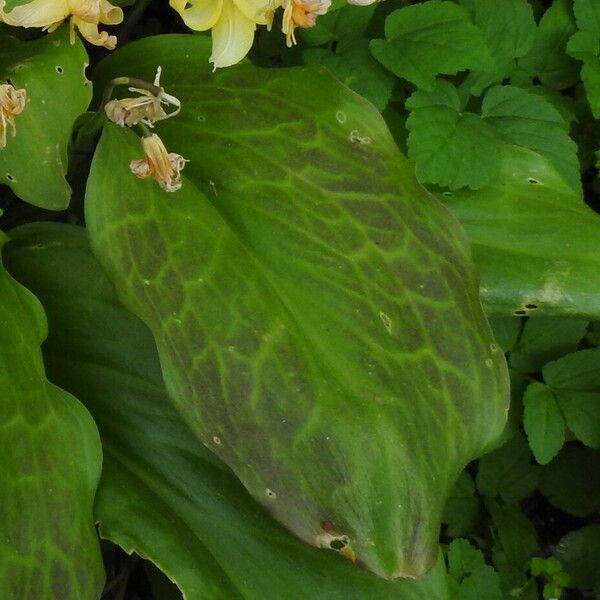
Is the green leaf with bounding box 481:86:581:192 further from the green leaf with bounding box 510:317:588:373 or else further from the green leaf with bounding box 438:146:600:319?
the green leaf with bounding box 510:317:588:373

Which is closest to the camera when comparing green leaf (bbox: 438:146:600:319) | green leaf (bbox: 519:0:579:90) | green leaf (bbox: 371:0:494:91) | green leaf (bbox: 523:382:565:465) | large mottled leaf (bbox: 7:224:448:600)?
large mottled leaf (bbox: 7:224:448:600)

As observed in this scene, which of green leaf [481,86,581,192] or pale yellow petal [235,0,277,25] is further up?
pale yellow petal [235,0,277,25]

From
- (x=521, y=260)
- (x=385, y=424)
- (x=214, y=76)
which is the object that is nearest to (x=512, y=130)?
(x=521, y=260)

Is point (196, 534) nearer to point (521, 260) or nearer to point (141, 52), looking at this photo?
point (521, 260)

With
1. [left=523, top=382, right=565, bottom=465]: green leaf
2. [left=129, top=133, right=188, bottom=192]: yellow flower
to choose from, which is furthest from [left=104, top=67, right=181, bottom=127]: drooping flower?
[left=523, top=382, right=565, bottom=465]: green leaf

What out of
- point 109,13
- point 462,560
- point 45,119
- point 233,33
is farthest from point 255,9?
point 462,560

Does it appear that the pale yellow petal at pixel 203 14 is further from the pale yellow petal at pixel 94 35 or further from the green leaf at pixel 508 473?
the green leaf at pixel 508 473
